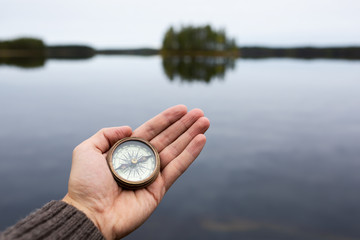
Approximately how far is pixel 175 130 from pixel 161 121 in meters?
0.26

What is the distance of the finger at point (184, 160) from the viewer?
13.9 feet

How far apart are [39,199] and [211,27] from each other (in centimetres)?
13383

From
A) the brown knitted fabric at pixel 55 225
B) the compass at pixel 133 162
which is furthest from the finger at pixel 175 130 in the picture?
the brown knitted fabric at pixel 55 225

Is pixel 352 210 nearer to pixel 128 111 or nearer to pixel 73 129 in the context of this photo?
pixel 73 129

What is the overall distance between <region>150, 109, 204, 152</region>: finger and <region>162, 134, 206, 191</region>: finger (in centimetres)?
39

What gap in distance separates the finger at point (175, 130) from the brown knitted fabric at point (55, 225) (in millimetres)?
1656

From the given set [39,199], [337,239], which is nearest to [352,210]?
[337,239]

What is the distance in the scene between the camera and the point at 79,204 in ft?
11.8

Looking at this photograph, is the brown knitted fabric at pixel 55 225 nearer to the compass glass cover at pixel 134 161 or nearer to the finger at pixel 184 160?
the compass glass cover at pixel 134 161

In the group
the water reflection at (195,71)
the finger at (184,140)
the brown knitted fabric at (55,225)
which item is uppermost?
the finger at (184,140)

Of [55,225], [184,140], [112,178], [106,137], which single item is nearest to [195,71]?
[184,140]

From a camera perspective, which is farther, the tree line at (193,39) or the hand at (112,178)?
the tree line at (193,39)

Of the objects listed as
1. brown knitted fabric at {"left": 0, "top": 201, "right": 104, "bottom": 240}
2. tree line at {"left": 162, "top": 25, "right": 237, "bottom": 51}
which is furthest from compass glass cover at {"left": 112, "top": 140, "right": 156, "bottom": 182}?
tree line at {"left": 162, "top": 25, "right": 237, "bottom": 51}

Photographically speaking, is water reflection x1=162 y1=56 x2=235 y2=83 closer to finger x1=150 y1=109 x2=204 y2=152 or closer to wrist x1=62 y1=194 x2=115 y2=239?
finger x1=150 y1=109 x2=204 y2=152
